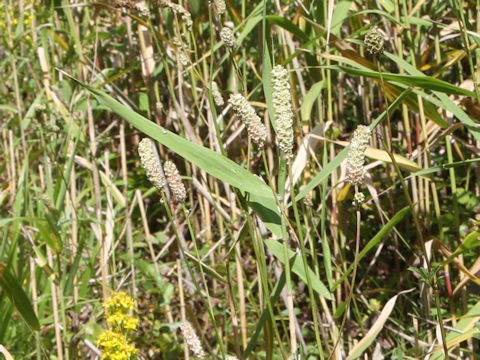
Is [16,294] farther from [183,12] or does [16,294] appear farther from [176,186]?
[183,12]

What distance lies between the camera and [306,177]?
5.28 feet

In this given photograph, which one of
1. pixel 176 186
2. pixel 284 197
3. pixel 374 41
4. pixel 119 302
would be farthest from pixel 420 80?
pixel 119 302

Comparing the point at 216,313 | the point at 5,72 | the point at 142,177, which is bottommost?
the point at 216,313

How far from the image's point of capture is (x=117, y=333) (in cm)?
119

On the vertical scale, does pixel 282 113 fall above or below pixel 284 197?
above

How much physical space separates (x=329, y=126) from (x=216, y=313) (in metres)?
0.68

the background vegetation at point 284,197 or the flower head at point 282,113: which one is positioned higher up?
the flower head at point 282,113

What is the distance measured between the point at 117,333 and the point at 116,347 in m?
0.04

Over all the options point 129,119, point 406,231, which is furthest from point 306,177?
point 129,119

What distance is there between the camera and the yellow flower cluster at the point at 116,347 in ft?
3.74

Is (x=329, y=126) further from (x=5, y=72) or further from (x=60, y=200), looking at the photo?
(x=5, y=72)

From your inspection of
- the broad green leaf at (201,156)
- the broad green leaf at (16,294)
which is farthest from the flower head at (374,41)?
the broad green leaf at (16,294)

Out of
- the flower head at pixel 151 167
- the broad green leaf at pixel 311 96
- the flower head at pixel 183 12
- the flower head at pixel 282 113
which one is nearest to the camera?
the flower head at pixel 282 113

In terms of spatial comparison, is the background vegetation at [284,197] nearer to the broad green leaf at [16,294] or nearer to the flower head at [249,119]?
the broad green leaf at [16,294]
